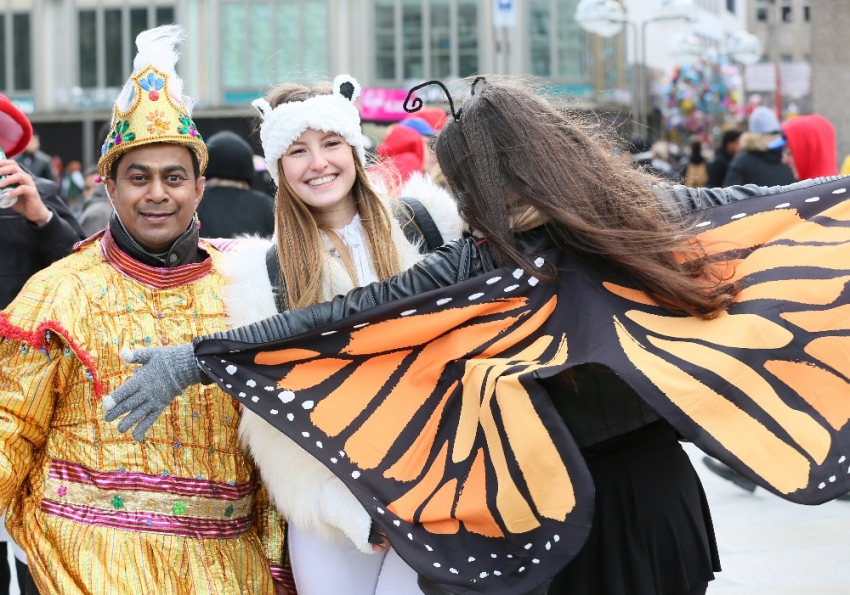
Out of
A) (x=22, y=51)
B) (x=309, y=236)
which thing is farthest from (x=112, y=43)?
(x=309, y=236)

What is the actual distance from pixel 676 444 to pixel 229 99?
102ft

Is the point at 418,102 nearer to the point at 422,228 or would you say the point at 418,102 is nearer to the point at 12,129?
the point at 422,228

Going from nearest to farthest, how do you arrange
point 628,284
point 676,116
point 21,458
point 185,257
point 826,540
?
point 628,284 < point 21,458 < point 185,257 < point 826,540 < point 676,116

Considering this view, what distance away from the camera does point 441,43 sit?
32.4 metres

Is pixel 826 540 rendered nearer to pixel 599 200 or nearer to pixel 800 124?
pixel 800 124

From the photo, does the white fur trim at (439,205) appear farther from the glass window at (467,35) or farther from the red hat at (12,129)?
the glass window at (467,35)

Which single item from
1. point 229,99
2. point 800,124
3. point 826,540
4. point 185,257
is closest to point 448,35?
point 229,99

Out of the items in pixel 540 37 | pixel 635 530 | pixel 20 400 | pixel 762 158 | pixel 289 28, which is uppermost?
pixel 289 28

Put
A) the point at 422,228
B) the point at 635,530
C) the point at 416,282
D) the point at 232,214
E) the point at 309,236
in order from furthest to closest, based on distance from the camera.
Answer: the point at 232,214 → the point at 422,228 → the point at 309,236 → the point at 416,282 → the point at 635,530

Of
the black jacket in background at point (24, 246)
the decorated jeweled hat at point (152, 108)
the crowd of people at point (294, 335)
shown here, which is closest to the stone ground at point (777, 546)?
the black jacket in background at point (24, 246)

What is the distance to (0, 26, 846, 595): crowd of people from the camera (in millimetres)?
2510

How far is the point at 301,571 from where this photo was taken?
9.65 ft

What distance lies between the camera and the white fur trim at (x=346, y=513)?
2.72 m

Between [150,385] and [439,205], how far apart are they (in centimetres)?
106
